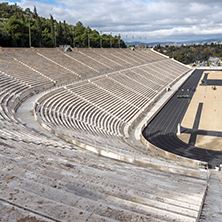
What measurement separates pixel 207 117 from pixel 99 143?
62.8 feet

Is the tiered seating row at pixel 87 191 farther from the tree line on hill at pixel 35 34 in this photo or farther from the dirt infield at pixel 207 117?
the tree line on hill at pixel 35 34

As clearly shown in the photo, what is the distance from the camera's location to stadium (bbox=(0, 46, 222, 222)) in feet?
15.0

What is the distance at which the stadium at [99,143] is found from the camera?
4574 mm

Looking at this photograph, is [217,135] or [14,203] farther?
[217,135]

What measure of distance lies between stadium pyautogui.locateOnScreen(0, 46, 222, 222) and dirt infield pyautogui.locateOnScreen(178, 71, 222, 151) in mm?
Answer: 106

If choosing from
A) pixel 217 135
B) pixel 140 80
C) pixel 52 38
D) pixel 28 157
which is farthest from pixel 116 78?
pixel 28 157

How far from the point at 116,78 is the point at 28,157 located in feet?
96.5

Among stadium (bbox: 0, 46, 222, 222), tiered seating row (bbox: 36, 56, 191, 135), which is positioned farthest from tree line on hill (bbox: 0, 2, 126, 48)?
tiered seating row (bbox: 36, 56, 191, 135)

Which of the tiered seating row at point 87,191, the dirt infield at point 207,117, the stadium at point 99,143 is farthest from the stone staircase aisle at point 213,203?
the dirt infield at point 207,117

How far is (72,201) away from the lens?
455cm

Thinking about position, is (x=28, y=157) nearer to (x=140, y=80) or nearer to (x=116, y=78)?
(x=116, y=78)

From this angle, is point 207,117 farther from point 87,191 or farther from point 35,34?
point 35,34

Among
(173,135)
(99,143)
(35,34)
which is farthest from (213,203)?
(35,34)

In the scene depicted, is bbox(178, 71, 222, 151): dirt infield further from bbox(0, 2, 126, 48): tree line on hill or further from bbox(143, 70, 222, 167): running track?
bbox(0, 2, 126, 48): tree line on hill
